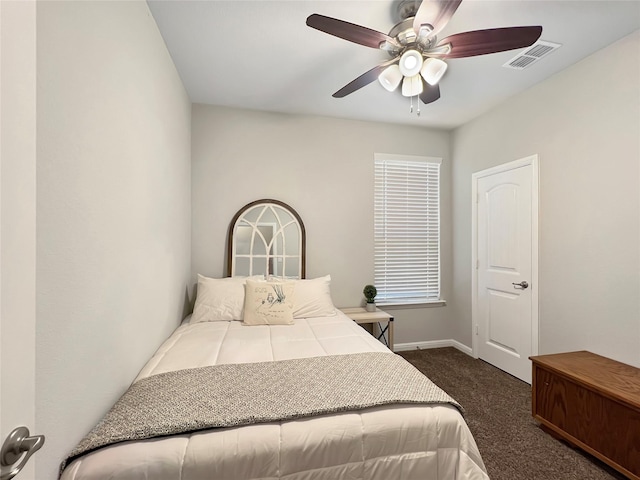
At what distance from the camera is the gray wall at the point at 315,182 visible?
295 cm

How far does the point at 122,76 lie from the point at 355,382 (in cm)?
183

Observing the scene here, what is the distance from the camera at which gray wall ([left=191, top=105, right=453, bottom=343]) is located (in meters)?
2.95

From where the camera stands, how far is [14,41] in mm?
515

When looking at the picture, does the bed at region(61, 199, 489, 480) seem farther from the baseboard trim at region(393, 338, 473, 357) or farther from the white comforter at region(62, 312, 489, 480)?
the baseboard trim at region(393, 338, 473, 357)

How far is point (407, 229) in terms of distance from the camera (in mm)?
3475

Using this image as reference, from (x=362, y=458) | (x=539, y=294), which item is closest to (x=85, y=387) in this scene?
(x=362, y=458)

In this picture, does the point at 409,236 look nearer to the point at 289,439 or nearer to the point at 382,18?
the point at 382,18

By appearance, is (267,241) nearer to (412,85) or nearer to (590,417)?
(412,85)

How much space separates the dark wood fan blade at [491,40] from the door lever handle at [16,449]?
2.06 metres

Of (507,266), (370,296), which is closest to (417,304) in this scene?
(370,296)

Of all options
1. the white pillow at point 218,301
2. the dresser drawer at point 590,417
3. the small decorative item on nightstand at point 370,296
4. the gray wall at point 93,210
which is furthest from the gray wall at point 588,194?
the gray wall at point 93,210

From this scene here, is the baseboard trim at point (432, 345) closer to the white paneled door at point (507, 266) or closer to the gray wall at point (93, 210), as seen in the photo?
the white paneled door at point (507, 266)

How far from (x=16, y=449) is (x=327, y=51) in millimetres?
2397

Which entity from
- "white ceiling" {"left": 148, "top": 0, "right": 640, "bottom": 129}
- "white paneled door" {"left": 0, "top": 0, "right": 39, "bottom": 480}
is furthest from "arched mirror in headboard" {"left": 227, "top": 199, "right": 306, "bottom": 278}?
"white paneled door" {"left": 0, "top": 0, "right": 39, "bottom": 480}
